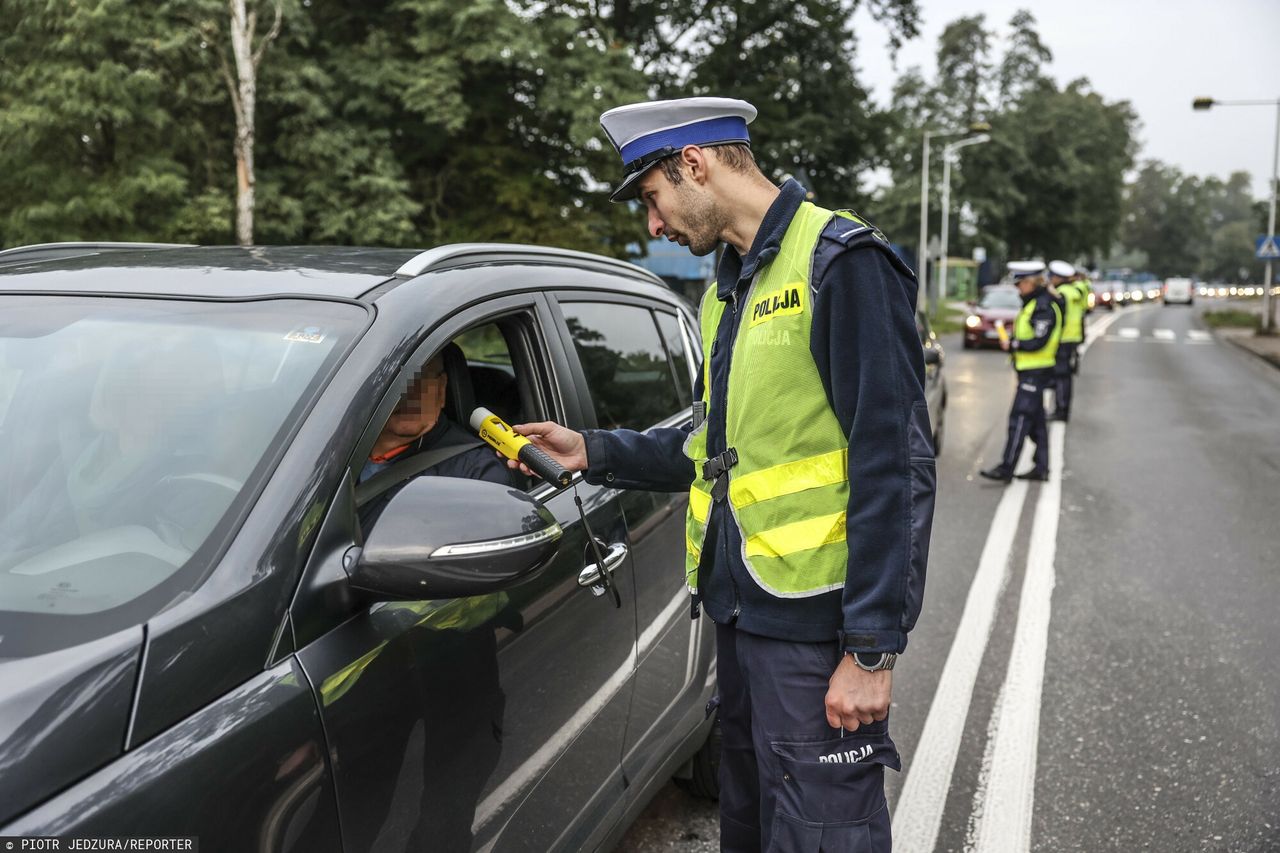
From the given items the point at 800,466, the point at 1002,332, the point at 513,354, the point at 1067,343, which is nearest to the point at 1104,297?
the point at 1002,332

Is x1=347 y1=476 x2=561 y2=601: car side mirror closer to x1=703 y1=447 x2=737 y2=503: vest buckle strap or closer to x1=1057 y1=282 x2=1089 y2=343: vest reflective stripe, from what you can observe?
x1=703 y1=447 x2=737 y2=503: vest buckle strap

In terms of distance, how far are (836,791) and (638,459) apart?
0.86 meters

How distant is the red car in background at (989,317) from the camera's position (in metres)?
25.1

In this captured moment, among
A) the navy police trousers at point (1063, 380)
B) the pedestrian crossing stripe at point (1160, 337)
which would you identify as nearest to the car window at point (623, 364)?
the navy police trousers at point (1063, 380)

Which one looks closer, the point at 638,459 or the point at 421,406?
the point at 421,406

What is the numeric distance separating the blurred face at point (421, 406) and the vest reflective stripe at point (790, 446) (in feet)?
2.10

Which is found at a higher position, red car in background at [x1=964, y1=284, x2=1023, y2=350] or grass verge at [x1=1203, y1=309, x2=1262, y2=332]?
red car in background at [x1=964, y1=284, x2=1023, y2=350]

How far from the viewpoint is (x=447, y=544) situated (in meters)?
1.62

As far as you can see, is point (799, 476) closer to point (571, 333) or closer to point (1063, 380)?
point (571, 333)

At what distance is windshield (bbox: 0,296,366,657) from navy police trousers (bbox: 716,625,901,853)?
3.23ft

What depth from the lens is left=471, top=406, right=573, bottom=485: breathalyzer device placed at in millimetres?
2176

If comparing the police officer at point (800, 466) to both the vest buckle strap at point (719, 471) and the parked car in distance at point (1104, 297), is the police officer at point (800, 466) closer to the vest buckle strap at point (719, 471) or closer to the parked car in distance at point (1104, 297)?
the vest buckle strap at point (719, 471)

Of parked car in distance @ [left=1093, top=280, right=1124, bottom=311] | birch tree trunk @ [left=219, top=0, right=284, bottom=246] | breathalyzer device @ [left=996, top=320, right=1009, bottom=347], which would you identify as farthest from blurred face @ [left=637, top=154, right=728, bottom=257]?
parked car in distance @ [left=1093, top=280, right=1124, bottom=311]

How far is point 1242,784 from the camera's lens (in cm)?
369
